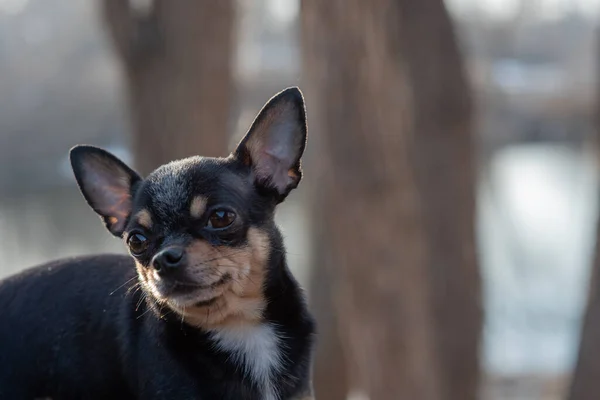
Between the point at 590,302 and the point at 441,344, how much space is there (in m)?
2.47

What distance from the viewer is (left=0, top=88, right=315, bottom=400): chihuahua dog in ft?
9.31

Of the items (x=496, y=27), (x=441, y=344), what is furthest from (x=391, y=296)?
(x=496, y=27)

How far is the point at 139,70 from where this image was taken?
7.71 meters

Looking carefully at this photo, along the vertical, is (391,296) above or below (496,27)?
below

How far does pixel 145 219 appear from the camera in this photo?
2869mm

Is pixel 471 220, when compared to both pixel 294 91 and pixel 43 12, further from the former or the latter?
pixel 43 12

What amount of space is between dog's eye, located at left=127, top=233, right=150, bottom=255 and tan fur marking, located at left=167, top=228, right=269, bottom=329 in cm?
17

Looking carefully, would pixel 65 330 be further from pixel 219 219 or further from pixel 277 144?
pixel 277 144

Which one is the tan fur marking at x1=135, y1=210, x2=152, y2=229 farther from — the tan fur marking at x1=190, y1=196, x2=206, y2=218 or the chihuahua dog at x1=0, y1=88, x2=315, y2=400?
the tan fur marking at x1=190, y1=196, x2=206, y2=218

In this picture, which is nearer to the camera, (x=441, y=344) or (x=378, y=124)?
→ (x=378, y=124)

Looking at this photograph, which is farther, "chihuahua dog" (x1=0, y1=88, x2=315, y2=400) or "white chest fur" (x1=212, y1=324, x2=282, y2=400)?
"white chest fur" (x1=212, y1=324, x2=282, y2=400)

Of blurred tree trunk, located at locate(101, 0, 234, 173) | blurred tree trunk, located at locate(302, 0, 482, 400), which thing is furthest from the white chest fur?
blurred tree trunk, located at locate(101, 0, 234, 173)

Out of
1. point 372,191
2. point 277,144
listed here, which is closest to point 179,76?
point 372,191

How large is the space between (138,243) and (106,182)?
1.50ft
